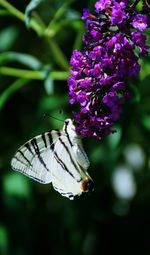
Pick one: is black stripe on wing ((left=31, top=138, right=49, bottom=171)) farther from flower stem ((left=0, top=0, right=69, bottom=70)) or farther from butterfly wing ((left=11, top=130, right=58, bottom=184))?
flower stem ((left=0, top=0, right=69, bottom=70))

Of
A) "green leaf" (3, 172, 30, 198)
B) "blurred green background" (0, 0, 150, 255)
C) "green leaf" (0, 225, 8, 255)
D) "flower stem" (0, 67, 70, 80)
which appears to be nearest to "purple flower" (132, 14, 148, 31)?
"blurred green background" (0, 0, 150, 255)

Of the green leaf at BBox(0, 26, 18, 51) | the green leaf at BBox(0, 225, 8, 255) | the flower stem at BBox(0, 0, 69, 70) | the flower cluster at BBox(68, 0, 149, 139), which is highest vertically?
the green leaf at BBox(0, 26, 18, 51)

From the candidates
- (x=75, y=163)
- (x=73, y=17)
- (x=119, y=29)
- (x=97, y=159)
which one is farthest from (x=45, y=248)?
(x=119, y=29)

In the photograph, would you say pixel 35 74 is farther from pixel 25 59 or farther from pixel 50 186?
pixel 50 186

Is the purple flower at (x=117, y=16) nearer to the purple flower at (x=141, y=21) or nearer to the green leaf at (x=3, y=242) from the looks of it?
the purple flower at (x=141, y=21)

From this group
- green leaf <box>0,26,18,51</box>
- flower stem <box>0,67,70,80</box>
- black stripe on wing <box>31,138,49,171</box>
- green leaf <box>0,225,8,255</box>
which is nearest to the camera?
black stripe on wing <box>31,138,49,171</box>

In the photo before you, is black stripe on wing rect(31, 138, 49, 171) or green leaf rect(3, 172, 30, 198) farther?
green leaf rect(3, 172, 30, 198)
